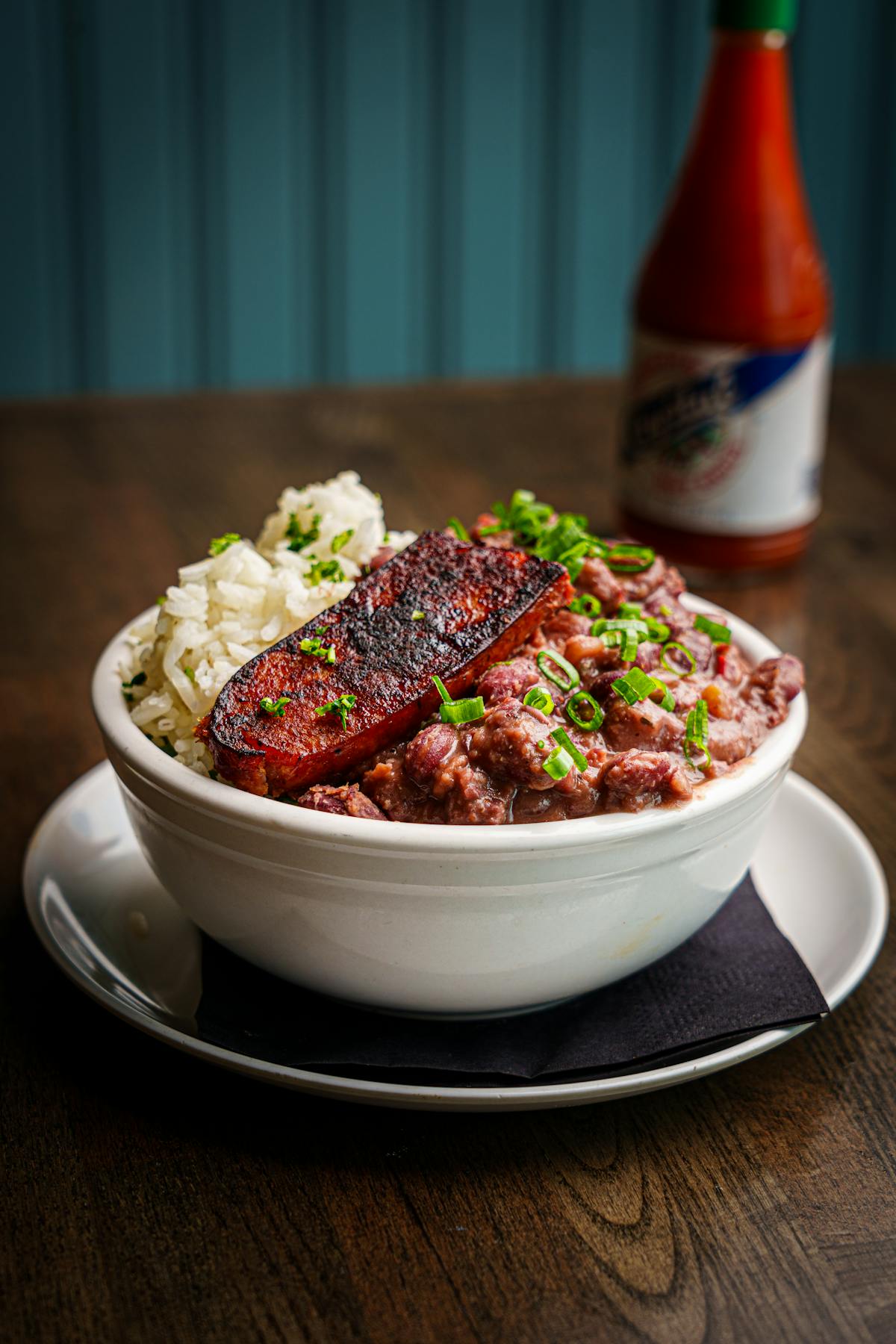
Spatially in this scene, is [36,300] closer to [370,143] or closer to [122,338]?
[122,338]

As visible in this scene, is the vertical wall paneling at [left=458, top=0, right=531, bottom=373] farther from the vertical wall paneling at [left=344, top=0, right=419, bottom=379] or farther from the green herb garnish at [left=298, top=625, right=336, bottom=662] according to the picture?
the green herb garnish at [left=298, top=625, right=336, bottom=662]

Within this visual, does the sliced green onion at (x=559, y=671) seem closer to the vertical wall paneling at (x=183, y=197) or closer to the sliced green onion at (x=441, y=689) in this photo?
the sliced green onion at (x=441, y=689)

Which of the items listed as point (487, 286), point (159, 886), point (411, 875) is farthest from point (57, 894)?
point (487, 286)

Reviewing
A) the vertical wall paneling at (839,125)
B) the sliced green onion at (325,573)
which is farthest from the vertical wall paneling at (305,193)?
the sliced green onion at (325,573)

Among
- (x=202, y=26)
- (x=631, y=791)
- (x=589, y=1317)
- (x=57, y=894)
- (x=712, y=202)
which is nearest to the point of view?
(x=589, y=1317)

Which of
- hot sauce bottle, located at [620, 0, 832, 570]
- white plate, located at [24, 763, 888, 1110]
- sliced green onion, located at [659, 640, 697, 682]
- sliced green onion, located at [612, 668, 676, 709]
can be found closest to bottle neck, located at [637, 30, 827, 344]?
hot sauce bottle, located at [620, 0, 832, 570]

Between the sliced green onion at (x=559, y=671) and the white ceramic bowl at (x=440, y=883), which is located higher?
the sliced green onion at (x=559, y=671)
